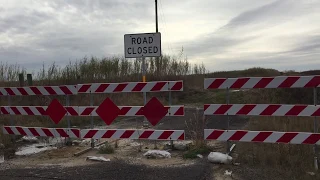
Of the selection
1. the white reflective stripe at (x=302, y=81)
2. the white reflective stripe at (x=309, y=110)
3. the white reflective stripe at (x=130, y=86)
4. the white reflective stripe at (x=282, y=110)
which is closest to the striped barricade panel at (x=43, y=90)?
the white reflective stripe at (x=130, y=86)

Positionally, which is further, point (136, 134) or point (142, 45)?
point (142, 45)

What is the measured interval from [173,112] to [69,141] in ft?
10.4

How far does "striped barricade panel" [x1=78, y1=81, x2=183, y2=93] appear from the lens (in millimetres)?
7941

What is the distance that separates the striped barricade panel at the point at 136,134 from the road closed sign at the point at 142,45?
4.08 meters

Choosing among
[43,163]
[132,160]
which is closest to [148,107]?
[132,160]

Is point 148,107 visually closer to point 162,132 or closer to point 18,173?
point 162,132

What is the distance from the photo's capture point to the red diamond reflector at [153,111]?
7.97 meters

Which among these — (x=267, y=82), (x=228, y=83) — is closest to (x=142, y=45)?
(x=228, y=83)

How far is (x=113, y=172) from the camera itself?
669cm

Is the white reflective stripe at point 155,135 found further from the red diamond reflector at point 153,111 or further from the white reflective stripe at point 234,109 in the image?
the white reflective stripe at point 234,109

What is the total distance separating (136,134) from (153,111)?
0.66 m

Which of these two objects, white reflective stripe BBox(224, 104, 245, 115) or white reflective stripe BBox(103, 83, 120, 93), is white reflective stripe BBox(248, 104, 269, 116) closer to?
white reflective stripe BBox(224, 104, 245, 115)

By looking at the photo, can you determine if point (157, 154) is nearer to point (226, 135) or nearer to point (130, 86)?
point (226, 135)

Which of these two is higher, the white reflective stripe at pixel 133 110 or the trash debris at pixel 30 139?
the white reflective stripe at pixel 133 110
